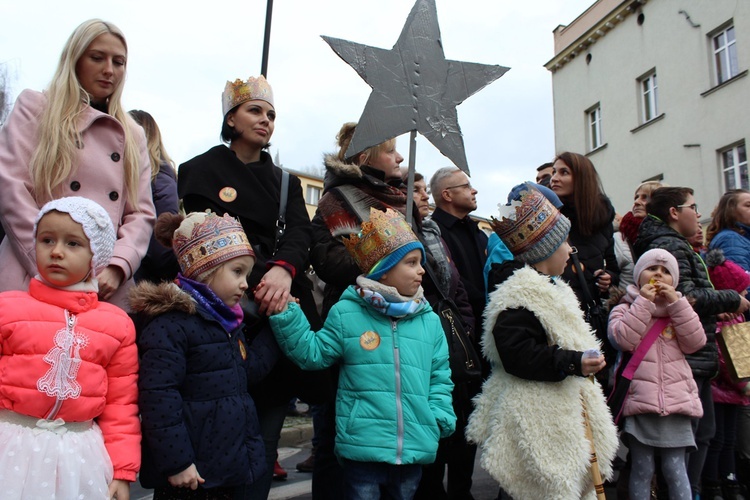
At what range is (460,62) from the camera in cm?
379

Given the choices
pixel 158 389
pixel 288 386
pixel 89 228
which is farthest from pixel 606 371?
pixel 89 228

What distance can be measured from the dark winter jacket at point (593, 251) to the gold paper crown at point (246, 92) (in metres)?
2.29

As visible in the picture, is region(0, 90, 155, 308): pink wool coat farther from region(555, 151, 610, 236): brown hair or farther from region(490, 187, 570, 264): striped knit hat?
region(555, 151, 610, 236): brown hair

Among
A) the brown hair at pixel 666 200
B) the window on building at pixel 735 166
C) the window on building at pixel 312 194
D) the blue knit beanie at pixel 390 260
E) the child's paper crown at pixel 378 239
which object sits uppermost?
the window on building at pixel 312 194

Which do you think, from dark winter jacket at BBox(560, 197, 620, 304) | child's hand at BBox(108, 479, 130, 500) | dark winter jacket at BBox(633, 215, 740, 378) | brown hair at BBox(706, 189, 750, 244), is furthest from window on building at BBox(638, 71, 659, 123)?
child's hand at BBox(108, 479, 130, 500)

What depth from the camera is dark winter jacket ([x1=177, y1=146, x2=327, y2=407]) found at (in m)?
3.02

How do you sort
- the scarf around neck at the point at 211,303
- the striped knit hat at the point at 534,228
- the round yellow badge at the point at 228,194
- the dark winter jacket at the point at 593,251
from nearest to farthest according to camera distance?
the scarf around neck at the point at 211,303, the round yellow badge at the point at 228,194, the striped knit hat at the point at 534,228, the dark winter jacket at the point at 593,251

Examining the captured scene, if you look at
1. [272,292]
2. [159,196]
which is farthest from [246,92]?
[272,292]

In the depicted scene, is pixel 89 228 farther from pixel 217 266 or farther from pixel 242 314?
pixel 242 314

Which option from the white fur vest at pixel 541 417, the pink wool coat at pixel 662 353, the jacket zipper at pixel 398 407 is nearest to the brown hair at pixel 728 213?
the pink wool coat at pixel 662 353

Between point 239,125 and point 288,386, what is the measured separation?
1.36 meters

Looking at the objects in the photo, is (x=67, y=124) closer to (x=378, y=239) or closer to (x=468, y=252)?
(x=378, y=239)

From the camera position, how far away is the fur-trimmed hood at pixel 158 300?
250 cm

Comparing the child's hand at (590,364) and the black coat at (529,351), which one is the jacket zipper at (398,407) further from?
the child's hand at (590,364)
